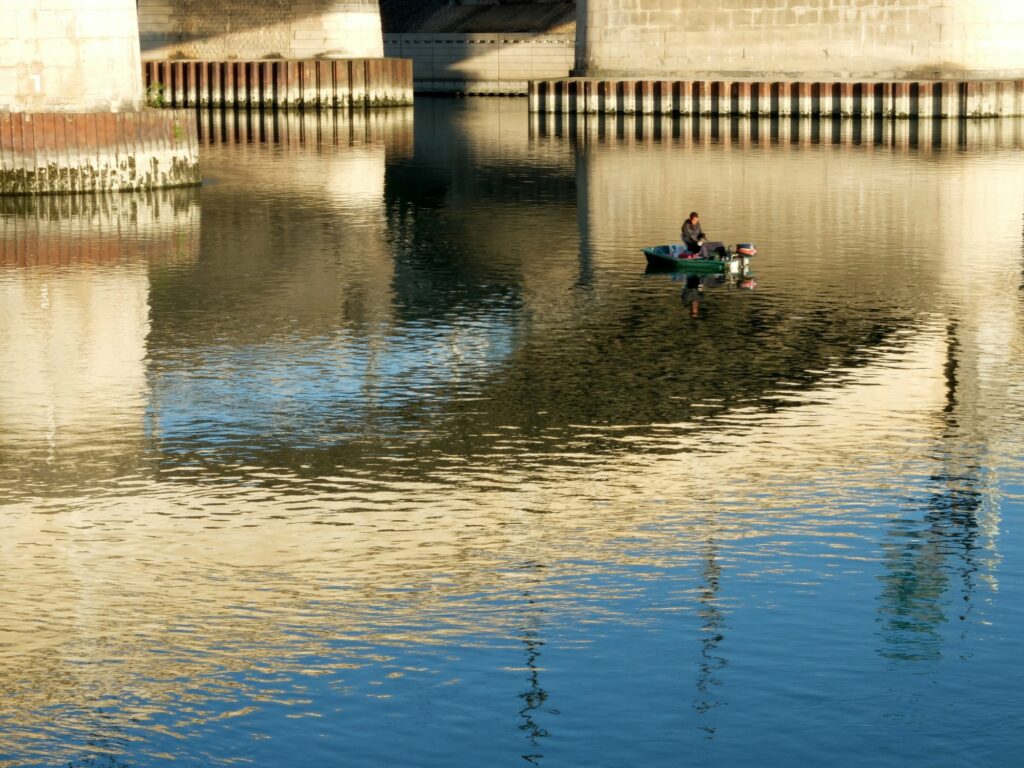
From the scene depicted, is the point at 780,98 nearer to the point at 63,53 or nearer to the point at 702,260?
the point at 63,53

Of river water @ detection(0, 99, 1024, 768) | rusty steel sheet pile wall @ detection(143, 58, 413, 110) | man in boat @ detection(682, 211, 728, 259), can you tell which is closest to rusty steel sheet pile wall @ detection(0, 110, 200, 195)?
river water @ detection(0, 99, 1024, 768)

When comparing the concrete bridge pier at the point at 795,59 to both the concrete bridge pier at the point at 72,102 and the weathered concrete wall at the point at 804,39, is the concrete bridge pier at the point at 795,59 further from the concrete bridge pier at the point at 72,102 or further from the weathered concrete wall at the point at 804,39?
the concrete bridge pier at the point at 72,102

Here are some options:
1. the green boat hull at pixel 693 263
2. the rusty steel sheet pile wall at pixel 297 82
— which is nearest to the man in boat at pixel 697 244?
the green boat hull at pixel 693 263

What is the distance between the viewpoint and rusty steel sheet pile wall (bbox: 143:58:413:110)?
99438 millimetres

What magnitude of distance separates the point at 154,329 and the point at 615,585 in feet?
53.3

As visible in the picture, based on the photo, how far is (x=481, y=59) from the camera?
11800cm

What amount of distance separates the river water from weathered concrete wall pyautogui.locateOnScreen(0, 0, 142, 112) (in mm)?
7799

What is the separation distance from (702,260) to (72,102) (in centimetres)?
2013

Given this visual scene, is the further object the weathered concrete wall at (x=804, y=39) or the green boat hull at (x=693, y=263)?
the weathered concrete wall at (x=804, y=39)

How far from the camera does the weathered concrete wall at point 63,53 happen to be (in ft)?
162

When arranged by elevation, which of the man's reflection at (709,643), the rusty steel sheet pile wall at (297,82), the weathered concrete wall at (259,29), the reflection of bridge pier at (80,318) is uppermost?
the weathered concrete wall at (259,29)

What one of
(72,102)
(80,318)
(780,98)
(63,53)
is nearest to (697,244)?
(80,318)

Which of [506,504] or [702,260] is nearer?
[506,504]

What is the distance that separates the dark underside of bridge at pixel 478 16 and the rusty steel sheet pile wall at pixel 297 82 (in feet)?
62.8
